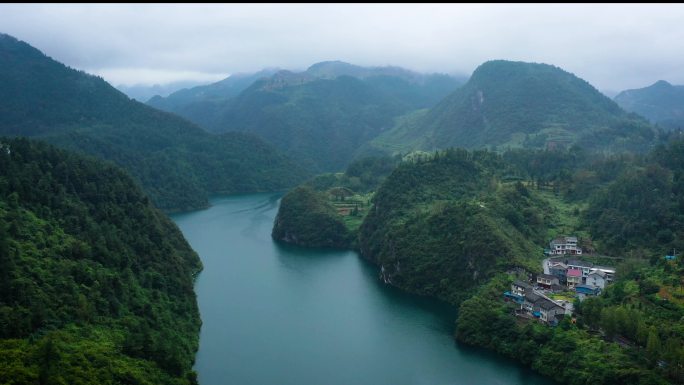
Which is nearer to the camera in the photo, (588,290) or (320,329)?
(588,290)

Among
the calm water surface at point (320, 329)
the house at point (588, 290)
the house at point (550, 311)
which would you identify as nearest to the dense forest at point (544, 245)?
the house at point (550, 311)

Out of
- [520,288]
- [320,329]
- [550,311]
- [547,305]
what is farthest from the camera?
[320,329]

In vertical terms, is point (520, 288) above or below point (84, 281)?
below

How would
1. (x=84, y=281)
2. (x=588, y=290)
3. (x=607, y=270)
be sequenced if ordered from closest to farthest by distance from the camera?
(x=84, y=281) → (x=588, y=290) → (x=607, y=270)

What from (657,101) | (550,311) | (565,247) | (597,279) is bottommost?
(550,311)

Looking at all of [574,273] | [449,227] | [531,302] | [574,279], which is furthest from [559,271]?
[449,227]

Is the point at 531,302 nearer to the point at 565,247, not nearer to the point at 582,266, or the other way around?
the point at 582,266
